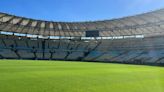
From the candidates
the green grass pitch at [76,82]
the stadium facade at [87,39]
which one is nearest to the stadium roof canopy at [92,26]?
the stadium facade at [87,39]

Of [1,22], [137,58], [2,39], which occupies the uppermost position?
[1,22]

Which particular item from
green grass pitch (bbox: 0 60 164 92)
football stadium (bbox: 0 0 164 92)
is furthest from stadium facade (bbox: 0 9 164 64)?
green grass pitch (bbox: 0 60 164 92)

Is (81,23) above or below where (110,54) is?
above

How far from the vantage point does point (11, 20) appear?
5403 centimetres

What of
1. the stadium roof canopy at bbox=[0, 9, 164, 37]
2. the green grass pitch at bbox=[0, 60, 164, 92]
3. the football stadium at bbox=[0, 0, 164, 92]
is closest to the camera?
the green grass pitch at bbox=[0, 60, 164, 92]

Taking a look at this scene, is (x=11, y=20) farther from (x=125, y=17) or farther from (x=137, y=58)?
(x=137, y=58)

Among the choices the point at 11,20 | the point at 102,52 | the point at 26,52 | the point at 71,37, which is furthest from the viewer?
the point at 71,37

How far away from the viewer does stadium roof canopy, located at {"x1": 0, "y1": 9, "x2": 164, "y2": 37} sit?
5117 cm

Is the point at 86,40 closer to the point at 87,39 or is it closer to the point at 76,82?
the point at 87,39

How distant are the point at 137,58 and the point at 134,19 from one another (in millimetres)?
9752

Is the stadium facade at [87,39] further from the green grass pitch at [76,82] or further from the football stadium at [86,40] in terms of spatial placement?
the green grass pitch at [76,82]

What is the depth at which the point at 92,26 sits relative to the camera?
2510 inches

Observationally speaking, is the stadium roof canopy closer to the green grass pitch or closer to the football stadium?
the football stadium

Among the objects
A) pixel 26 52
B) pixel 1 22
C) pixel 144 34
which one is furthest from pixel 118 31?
pixel 1 22
